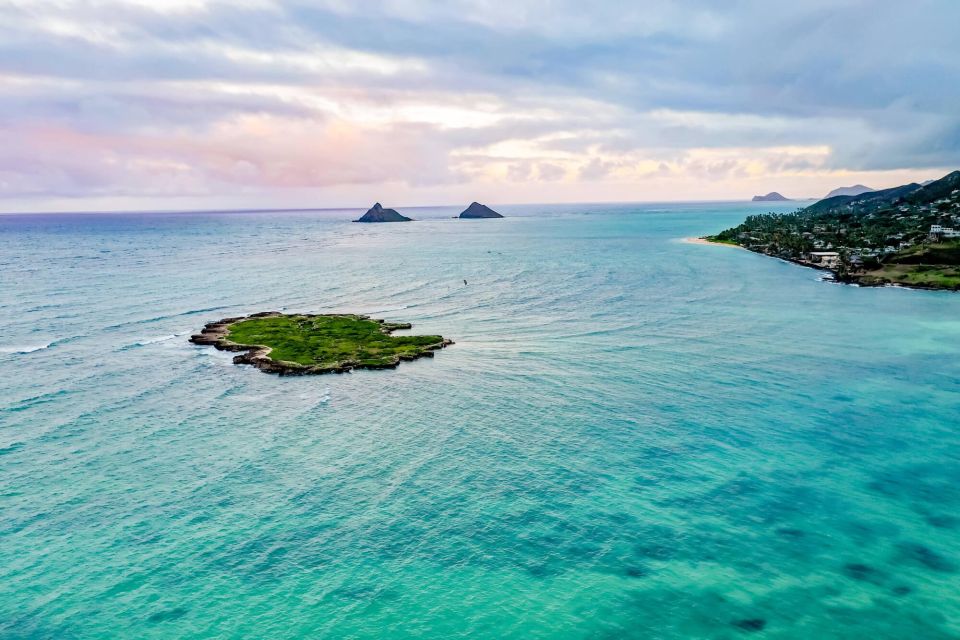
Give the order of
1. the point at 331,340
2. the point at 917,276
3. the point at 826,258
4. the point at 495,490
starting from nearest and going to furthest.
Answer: the point at 495,490 → the point at 331,340 → the point at 917,276 → the point at 826,258

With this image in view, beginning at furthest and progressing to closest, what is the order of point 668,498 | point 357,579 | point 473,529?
point 668,498, point 473,529, point 357,579

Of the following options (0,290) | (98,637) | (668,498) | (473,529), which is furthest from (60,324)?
(668,498)

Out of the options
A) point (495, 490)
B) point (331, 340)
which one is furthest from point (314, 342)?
point (495, 490)

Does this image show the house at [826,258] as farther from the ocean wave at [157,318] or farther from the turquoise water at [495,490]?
the ocean wave at [157,318]

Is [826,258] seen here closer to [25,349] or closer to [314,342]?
[314,342]

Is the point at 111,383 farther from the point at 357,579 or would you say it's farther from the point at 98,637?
the point at 357,579
